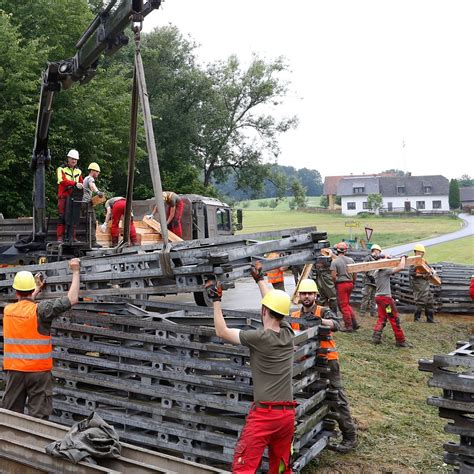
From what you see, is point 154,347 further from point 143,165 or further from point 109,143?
point 143,165

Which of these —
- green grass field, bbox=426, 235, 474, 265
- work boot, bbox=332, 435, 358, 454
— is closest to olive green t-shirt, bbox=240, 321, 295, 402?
work boot, bbox=332, 435, 358, 454

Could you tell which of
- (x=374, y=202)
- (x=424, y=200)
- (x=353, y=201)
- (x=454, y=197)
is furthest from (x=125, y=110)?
(x=454, y=197)

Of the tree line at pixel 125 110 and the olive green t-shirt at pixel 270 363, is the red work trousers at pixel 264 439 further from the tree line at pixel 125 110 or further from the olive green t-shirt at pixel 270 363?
the tree line at pixel 125 110

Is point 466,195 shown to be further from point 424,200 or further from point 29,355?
point 29,355

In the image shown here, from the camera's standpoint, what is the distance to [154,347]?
254 inches

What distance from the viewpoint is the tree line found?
1912 cm

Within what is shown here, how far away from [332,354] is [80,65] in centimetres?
558

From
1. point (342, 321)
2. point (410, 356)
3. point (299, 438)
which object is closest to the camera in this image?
point (299, 438)

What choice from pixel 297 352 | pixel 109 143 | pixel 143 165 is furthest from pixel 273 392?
pixel 143 165

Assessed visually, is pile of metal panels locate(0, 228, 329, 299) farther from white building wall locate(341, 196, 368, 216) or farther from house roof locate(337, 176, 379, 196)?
house roof locate(337, 176, 379, 196)

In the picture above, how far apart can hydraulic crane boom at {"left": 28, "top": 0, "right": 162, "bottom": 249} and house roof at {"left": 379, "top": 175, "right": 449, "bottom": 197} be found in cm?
7674

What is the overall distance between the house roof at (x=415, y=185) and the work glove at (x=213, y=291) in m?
80.6

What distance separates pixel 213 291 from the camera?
520cm

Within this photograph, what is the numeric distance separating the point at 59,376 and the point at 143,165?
2601 cm
